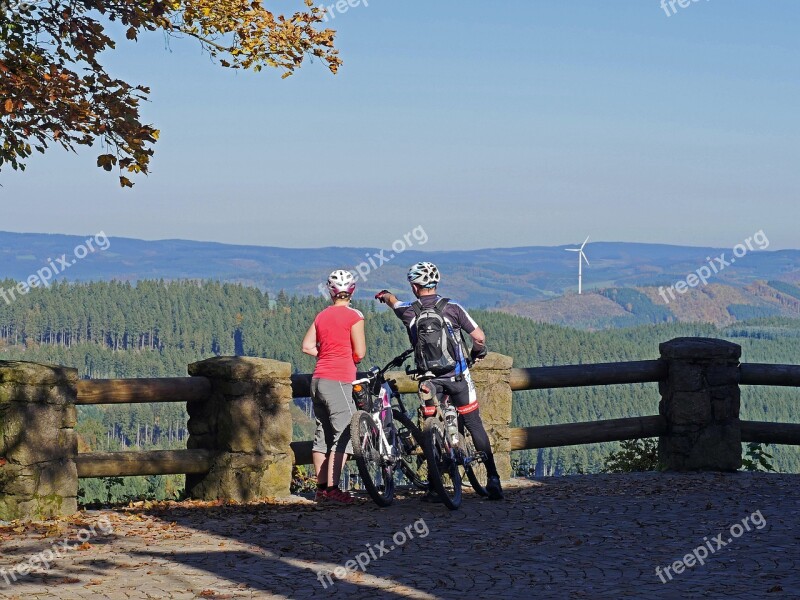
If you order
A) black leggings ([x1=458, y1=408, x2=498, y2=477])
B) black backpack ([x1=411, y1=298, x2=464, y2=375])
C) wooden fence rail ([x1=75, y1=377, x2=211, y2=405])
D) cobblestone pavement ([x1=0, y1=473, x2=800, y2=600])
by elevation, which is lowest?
cobblestone pavement ([x1=0, y1=473, x2=800, y2=600])

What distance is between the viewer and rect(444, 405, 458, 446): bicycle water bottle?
10.0 meters

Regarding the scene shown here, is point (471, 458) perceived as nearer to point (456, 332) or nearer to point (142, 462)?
point (456, 332)

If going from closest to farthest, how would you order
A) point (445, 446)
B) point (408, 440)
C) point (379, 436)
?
1. point (379, 436)
2. point (445, 446)
3. point (408, 440)

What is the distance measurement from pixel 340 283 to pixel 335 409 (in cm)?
116

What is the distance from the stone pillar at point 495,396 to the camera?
38.6ft

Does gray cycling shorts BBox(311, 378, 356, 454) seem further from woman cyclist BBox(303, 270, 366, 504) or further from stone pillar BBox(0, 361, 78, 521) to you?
stone pillar BBox(0, 361, 78, 521)

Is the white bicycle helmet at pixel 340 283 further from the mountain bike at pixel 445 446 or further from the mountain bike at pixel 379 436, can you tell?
the mountain bike at pixel 445 446

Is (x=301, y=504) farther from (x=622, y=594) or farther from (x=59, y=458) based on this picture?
(x=622, y=594)

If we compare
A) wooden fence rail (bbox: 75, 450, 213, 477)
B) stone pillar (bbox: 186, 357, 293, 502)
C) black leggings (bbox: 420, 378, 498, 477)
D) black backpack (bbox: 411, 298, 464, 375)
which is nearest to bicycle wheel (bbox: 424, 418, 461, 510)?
black leggings (bbox: 420, 378, 498, 477)

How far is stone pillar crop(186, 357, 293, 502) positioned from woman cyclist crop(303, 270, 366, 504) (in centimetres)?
55

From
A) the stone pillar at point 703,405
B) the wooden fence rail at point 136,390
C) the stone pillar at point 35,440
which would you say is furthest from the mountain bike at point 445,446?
the stone pillar at point 703,405

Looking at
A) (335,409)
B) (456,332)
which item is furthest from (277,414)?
(456,332)

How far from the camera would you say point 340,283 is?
1000 cm

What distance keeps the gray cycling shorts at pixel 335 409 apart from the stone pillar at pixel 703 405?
4.37 metres
